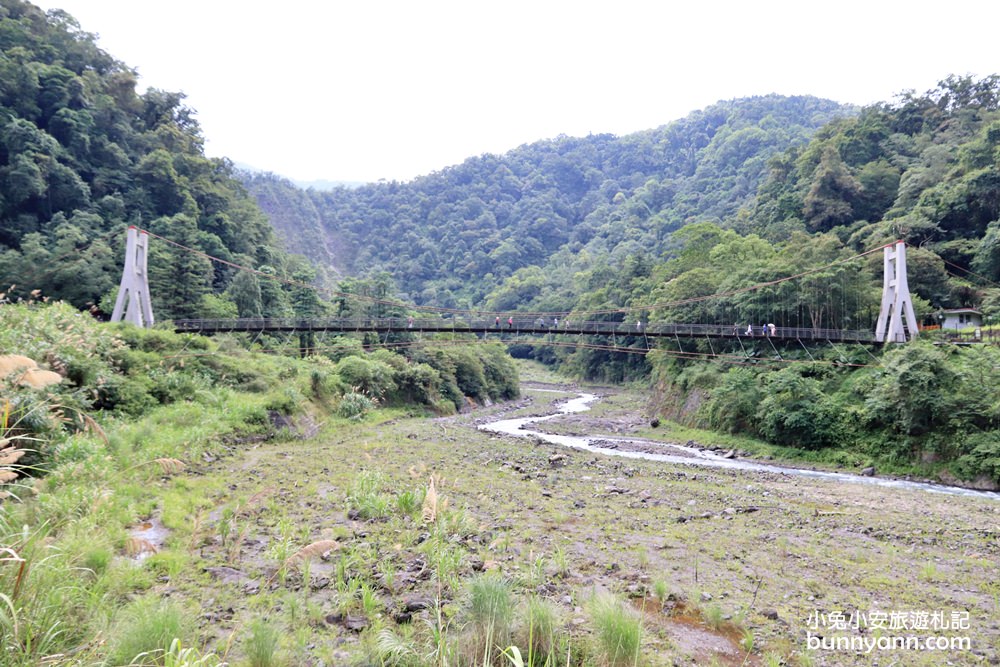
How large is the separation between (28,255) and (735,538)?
36642mm

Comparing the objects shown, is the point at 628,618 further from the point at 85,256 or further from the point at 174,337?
the point at 85,256

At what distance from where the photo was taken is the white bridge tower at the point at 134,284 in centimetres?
2247

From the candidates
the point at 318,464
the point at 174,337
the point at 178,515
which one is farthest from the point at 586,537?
the point at 174,337

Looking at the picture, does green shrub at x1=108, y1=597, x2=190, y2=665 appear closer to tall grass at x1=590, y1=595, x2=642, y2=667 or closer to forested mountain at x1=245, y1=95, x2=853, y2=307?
tall grass at x1=590, y1=595, x2=642, y2=667

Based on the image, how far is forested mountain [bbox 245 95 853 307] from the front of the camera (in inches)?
3639

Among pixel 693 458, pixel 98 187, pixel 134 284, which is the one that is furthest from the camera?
pixel 98 187

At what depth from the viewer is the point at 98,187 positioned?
38938mm

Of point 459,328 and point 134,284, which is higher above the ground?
point 134,284

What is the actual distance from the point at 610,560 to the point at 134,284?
23449mm

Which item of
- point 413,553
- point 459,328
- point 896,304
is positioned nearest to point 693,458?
point 896,304

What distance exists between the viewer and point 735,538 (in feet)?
29.0

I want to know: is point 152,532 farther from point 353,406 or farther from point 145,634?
point 353,406

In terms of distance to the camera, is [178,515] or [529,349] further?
[529,349]

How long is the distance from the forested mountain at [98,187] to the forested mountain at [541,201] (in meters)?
46.1
